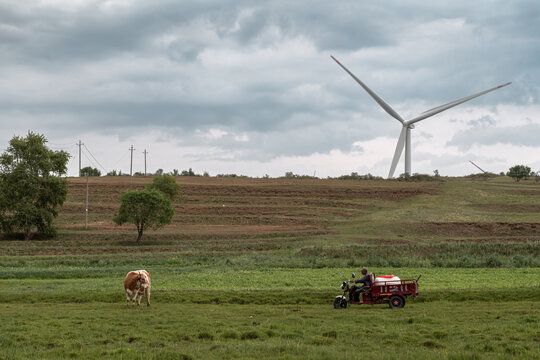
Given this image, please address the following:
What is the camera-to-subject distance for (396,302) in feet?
71.1

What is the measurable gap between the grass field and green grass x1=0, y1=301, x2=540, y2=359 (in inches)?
2.4

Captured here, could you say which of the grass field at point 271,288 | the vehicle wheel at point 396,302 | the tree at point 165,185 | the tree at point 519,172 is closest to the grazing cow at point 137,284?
the grass field at point 271,288

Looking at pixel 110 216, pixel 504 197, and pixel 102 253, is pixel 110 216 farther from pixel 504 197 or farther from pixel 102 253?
pixel 504 197

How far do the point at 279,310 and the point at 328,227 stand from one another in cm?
6049

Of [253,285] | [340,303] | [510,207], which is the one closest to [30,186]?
[253,285]

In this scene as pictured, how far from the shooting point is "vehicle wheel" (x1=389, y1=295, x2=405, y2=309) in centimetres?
2161

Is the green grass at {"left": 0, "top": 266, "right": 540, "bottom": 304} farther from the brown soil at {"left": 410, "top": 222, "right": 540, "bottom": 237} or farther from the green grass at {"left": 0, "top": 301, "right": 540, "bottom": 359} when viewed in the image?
the brown soil at {"left": 410, "top": 222, "right": 540, "bottom": 237}

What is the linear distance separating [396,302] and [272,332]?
7.27m

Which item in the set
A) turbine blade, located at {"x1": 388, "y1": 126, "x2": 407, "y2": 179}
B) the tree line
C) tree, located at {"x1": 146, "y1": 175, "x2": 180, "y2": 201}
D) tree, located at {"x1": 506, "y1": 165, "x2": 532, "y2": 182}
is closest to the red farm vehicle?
the tree line

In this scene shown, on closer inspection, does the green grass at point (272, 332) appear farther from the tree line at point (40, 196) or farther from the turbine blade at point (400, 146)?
the turbine blade at point (400, 146)

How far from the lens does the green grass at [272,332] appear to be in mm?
13977

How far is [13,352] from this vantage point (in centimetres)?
1419

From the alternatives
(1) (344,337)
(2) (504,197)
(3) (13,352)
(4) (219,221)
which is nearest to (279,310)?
(1) (344,337)

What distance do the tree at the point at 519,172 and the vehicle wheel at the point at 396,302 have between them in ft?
481
